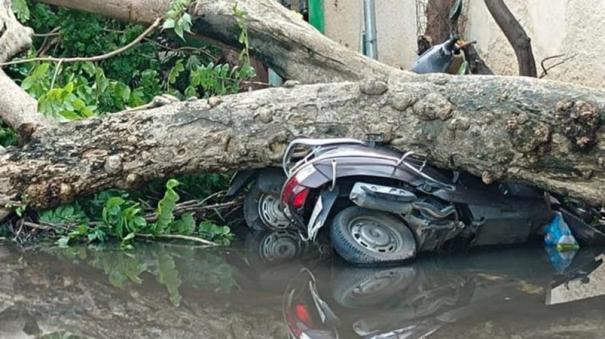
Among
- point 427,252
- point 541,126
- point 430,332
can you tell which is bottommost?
point 427,252

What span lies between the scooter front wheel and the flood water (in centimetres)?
9

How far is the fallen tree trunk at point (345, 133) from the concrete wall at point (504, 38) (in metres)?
3.44

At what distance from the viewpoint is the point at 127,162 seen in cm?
564

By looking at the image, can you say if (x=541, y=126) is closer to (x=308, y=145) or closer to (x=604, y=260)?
(x=604, y=260)

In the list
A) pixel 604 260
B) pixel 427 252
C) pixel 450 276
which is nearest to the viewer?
pixel 450 276

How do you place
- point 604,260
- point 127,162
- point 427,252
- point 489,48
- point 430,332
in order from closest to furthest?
point 430,332
point 604,260
point 427,252
point 127,162
point 489,48

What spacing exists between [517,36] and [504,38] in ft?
7.87

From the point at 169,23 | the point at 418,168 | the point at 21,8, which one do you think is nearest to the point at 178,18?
the point at 169,23

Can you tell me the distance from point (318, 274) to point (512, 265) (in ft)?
3.33

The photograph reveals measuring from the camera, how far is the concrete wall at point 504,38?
8.25 m

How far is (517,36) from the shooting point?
7246 mm

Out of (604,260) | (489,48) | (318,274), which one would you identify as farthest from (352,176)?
(489,48)

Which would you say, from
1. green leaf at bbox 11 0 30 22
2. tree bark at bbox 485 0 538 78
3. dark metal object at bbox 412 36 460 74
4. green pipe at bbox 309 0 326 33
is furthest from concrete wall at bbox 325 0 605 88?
green leaf at bbox 11 0 30 22

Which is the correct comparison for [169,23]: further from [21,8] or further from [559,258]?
[559,258]
